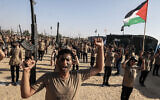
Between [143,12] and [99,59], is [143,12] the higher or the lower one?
the higher one

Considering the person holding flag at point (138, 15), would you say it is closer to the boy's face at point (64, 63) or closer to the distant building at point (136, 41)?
the boy's face at point (64, 63)

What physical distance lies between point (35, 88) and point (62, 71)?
0.37m

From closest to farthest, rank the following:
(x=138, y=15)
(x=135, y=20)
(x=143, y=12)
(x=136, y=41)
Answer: (x=143, y=12), (x=138, y=15), (x=135, y=20), (x=136, y=41)

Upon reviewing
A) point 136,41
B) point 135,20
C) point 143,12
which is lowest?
point 136,41

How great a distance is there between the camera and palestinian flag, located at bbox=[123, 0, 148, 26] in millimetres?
7773

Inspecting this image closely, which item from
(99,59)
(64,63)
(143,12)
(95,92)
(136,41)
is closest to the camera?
(64,63)

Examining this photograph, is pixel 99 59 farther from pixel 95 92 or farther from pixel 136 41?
pixel 136 41

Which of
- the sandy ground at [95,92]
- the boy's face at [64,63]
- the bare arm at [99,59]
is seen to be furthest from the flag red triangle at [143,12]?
the boy's face at [64,63]

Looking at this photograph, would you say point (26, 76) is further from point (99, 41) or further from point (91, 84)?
point (91, 84)

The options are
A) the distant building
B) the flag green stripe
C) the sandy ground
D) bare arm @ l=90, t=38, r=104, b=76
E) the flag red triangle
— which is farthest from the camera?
the distant building

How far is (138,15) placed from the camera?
26.2ft

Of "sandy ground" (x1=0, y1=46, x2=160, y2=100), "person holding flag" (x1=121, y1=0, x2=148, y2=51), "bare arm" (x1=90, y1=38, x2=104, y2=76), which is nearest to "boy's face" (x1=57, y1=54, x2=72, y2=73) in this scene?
"bare arm" (x1=90, y1=38, x2=104, y2=76)

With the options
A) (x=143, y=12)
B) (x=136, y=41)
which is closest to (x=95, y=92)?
(x=143, y=12)

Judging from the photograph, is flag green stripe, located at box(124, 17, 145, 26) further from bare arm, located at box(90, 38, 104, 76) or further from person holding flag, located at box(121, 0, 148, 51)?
bare arm, located at box(90, 38, 104, 76)
